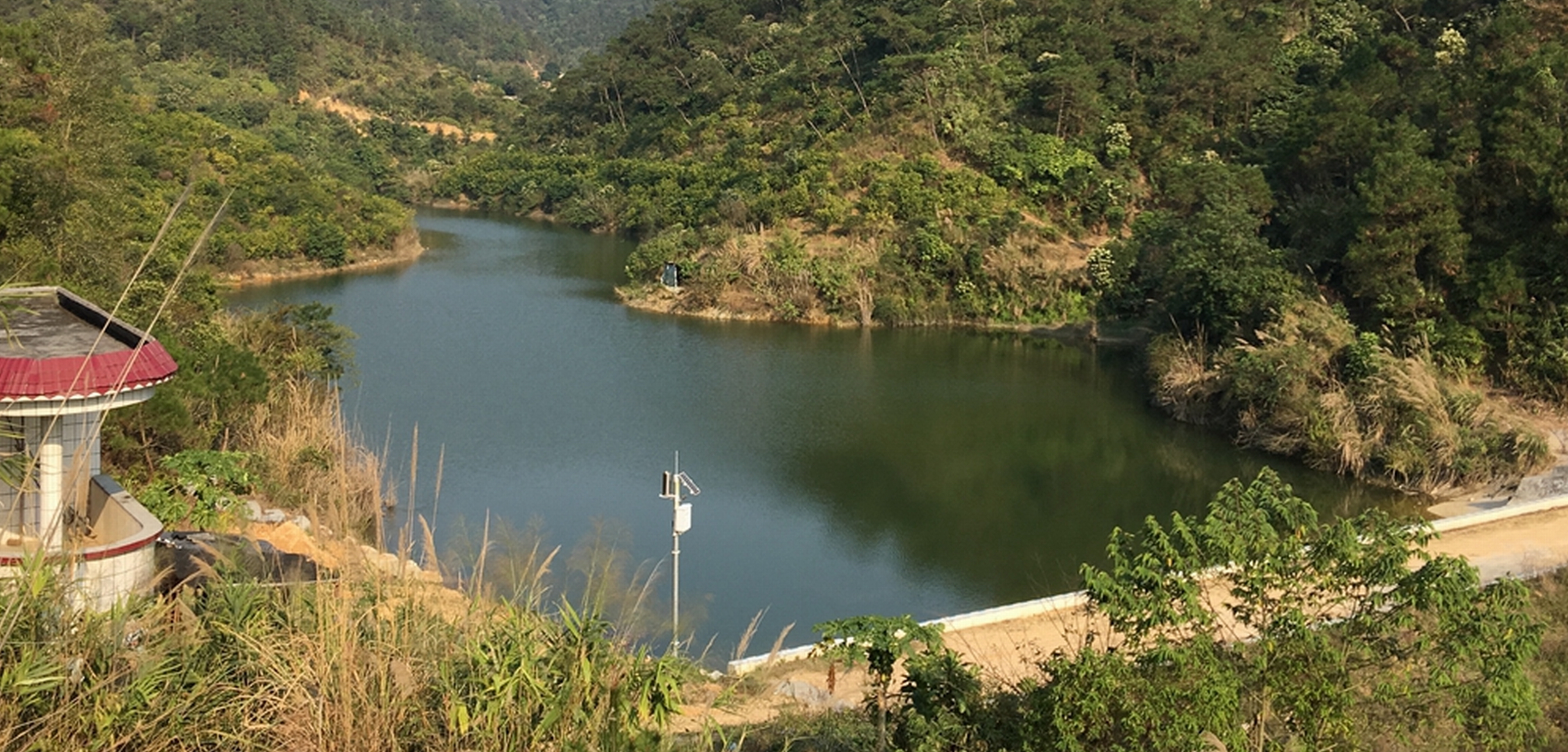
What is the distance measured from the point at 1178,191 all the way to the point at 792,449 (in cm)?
1159

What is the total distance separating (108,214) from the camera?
14.2 m

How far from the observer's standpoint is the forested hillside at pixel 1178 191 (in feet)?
53.0

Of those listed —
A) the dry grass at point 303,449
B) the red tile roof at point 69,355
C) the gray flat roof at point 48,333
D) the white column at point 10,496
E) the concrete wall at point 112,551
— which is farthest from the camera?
the dry grass at point 303,449

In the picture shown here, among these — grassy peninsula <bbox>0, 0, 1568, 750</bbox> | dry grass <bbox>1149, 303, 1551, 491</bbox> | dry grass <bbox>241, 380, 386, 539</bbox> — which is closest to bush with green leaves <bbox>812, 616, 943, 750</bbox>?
grassy peninsula <bbox>0, 0, 1568, 750</bbox>

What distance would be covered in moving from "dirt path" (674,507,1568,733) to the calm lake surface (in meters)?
1.39

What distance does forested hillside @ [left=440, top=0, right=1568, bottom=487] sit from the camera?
16.1 m

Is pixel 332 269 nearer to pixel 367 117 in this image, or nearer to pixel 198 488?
pixel 198 488

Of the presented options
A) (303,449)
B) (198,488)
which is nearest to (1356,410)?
(303,449)

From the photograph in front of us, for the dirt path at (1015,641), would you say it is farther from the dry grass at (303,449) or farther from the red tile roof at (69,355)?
the dry grass at (303,449)

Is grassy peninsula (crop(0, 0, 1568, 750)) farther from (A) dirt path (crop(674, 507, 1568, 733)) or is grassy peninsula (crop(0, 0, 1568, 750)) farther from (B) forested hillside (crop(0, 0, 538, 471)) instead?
(A) dirt path (crop(674, 507, 1568, 733))

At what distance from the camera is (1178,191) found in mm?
24547

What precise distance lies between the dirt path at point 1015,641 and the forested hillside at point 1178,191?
2.79m

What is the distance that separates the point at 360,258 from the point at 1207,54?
19102mm

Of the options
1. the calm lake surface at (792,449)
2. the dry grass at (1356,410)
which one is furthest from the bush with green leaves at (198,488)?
the dry grass at (1356,410)
